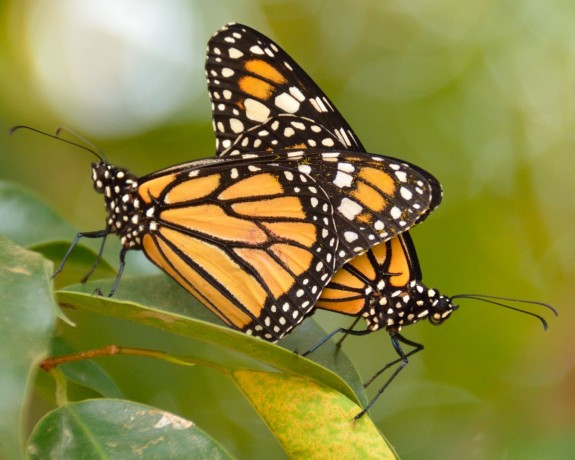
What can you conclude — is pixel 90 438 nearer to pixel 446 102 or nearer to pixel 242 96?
pixel 242 96

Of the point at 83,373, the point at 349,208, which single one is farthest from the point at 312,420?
the point at 349,208

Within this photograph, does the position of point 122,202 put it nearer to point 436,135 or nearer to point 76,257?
point 76,257

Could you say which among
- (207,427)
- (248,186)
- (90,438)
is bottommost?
(207,427)

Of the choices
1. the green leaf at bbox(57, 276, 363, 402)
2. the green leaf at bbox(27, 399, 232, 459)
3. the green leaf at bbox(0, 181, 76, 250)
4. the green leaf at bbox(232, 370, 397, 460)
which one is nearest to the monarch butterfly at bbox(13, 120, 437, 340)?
the green leaf at bbox(0, 181, 76, 250)

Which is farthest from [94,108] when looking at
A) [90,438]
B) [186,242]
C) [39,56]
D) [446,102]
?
[90,438]

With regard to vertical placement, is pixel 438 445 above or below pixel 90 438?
below

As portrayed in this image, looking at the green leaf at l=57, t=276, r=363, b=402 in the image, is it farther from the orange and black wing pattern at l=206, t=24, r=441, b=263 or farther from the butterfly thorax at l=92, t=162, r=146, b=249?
the orange and black wing pattern at l=206, t=24, r=441, b=263

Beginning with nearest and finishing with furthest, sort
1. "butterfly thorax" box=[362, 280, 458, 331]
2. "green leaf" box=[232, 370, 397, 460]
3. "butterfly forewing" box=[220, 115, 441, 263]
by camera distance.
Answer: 1. "green leaf" box=[232, 370, 397, 460]
2. "butterfly forewing" box=[220, 115, 441, 263]
3. "butterfly thorax" box=[362, 280, 458, 331]
